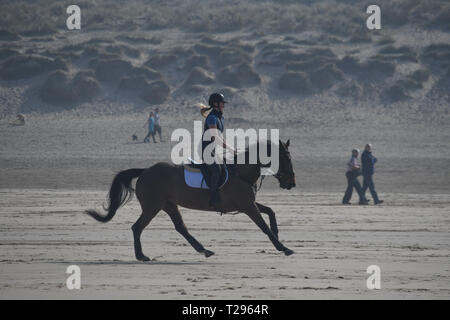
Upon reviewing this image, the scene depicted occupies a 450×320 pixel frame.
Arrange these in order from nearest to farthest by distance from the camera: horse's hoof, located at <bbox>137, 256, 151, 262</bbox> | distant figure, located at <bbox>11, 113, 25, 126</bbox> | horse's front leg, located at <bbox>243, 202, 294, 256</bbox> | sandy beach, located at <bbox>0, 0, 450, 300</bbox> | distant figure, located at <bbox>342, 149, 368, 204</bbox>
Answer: sandy beach, located at <bbox>0, 0, 450, 300</bbox> → horse's hoof, located at <bbox>137, 256, 151, 262</bbox> → horse's front leg, located at <bbox>243, 202, 294, 256</bbox> → distant figure, located at <bbox>342, 149, 368, 204</bbox> → distant figure, located at <bbox>11, 113, 25, 126</bbox>

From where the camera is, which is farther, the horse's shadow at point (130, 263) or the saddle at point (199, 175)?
the saddle at point (199, 175)

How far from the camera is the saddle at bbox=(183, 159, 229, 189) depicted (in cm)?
1283

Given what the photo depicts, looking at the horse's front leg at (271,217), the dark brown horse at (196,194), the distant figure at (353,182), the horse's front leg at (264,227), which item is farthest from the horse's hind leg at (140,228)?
the distant figure at (353,182)

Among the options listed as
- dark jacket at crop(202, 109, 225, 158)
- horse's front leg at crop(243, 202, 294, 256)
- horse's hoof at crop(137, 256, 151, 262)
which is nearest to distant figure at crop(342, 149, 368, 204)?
horse's front leg at crop(243, 202, 294, 256)

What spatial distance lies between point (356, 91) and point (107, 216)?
29.4m

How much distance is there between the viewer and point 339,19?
51.8 m

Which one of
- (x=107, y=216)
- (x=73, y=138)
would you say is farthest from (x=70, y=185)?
(x=107, y=216)

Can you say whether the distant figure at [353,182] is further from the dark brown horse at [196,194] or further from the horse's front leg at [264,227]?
the horse's front leg at [264,227]

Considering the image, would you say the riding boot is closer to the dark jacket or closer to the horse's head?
the dark jacket

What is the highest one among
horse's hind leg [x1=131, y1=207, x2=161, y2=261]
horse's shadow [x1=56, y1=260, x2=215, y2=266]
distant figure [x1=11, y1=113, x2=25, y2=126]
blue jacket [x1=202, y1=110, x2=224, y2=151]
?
distant figure [x1=11, y1=113, x2=25, y2=126]

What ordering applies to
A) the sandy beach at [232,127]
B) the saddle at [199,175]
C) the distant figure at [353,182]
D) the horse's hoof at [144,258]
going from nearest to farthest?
the sandy beach at [232,127]
the horse's hoof at [144,258]
the saddle at [199,175]
the distant figure at [353,182]

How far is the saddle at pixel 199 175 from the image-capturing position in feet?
42.1
